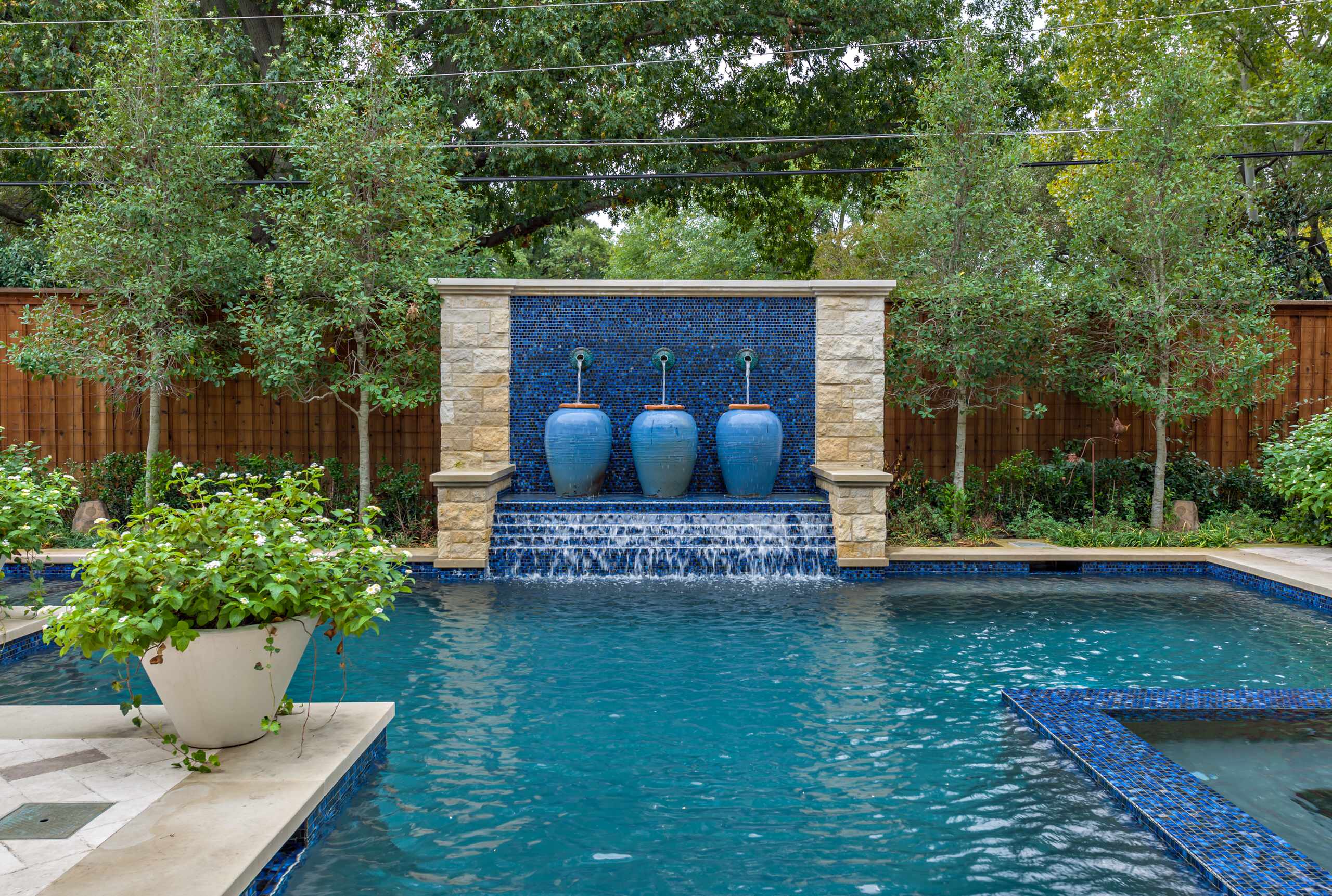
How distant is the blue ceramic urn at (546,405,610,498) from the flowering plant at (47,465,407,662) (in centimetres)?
484

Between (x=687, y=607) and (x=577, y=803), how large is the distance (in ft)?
9.73

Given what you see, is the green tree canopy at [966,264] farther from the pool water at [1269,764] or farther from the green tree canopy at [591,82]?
the pool water at [1269,764]

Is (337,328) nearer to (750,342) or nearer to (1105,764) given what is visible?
(750,342)

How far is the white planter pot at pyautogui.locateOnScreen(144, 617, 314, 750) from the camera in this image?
2.72m

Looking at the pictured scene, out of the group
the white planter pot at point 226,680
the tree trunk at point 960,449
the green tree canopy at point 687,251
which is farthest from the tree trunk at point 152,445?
the green tree canopy at point 687,251

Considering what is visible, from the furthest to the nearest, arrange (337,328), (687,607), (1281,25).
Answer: (1281,25) → (337,328) → (687,607)

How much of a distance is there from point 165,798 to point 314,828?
0.39m

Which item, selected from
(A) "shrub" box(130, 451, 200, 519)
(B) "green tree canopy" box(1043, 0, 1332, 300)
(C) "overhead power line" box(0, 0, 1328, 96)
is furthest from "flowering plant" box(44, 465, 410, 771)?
(B) "green tree canopy" box(1043, 0, 1332, 300)

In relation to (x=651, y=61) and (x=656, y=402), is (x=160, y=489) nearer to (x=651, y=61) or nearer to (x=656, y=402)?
(x=656, y=402)

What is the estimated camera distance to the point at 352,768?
2.95 meters

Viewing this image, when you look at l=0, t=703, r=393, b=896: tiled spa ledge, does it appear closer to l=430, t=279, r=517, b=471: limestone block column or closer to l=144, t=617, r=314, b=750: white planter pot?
l=144, t=617, r=314, b=750: white planter pot

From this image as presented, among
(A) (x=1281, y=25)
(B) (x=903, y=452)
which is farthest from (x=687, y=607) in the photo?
(A) (x=1281, y=25)

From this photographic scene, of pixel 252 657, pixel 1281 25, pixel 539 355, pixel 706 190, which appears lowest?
pixel 252 657

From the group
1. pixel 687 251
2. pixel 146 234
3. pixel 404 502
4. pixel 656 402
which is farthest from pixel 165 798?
pixel 687 251
